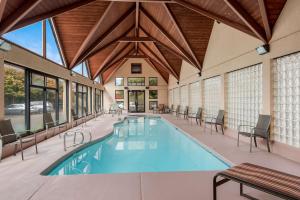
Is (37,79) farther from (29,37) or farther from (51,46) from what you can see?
(51,46)

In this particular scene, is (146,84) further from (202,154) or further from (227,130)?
(202,154)

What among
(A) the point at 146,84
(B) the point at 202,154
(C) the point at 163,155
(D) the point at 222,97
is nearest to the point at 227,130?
(D) the point at 222,97

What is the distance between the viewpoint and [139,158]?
558 centimetres

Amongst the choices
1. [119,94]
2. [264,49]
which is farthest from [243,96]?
[119,94]

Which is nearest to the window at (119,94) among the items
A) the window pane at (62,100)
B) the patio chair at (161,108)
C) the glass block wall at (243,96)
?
the patio chair at (161,108)

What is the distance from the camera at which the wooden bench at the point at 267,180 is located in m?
2.05

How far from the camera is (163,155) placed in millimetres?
5895

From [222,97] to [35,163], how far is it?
6.36 meters

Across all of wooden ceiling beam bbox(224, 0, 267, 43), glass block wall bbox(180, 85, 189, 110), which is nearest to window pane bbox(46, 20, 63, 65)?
wooden ceiling beam bbox(224, 0, 267, 43)

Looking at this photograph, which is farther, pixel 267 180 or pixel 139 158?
pixel 139 158

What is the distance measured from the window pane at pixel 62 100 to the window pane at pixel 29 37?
2278mm

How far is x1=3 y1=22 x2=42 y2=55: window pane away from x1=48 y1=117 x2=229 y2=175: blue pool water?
3335mm

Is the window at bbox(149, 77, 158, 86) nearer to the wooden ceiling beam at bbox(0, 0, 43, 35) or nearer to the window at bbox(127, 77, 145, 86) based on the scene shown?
the window at bbox(127, 77, 145, 86)

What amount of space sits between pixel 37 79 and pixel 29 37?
1290mm
